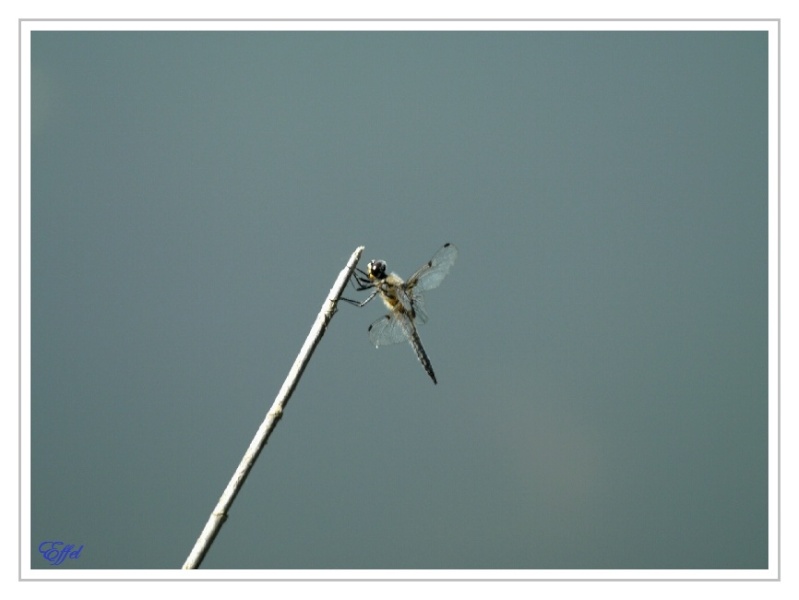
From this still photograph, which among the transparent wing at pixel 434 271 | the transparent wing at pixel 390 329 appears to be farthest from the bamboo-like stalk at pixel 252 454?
the transparent wing at pixel 434 271

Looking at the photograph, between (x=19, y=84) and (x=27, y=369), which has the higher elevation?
(x=19, y=84)

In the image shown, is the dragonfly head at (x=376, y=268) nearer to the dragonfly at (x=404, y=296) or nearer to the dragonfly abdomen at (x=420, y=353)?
the dragonfly at (x=404, y=296)

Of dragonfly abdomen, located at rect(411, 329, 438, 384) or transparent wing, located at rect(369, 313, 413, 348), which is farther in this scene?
dragonfly abdomen, located at rect(411, 329, 438, 384)

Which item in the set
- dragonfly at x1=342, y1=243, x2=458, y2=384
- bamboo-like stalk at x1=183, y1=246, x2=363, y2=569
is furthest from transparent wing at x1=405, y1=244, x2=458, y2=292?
bamboo-like stalk at x1=183, y1=246, x2=363, y2=569

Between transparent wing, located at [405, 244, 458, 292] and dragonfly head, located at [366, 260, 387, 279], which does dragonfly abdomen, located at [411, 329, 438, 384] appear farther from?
dragonfly head, located at [366, 260, 387, 279]

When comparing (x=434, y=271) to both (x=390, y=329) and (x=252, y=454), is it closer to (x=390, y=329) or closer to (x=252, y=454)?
(x=390, y=329)
